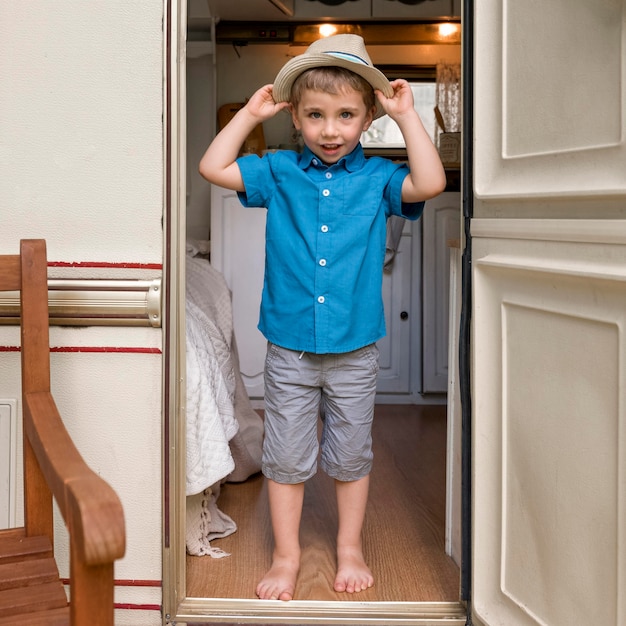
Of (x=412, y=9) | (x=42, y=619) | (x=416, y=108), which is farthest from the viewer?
(x=416, y=108)

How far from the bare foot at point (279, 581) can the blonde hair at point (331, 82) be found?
1.15 metres

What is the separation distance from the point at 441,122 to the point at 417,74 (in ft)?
2.05

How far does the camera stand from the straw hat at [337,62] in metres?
1.96

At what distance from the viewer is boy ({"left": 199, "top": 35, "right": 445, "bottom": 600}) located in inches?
79.5

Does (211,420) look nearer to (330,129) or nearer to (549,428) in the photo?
(330,129)

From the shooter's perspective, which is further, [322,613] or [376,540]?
[376,540]

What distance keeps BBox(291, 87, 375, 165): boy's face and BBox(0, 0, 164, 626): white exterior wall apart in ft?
1.16

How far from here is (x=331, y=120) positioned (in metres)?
2.01

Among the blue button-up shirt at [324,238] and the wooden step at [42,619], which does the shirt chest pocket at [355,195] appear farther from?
the wooden step at [42,619]

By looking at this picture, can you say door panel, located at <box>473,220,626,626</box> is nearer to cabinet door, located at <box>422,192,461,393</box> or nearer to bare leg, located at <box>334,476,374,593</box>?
bare leg, located at <box>334,476,374,593</box>

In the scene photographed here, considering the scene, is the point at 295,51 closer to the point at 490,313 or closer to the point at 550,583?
the point at 490,313

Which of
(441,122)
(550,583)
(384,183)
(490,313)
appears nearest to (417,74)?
(441,122)

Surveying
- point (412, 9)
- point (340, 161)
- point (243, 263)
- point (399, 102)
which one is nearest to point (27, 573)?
point (340, 161)

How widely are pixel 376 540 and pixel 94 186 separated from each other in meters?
1.30
